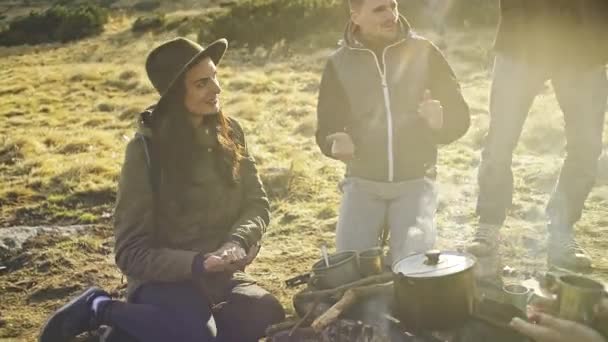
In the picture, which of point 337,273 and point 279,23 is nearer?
point 337,273

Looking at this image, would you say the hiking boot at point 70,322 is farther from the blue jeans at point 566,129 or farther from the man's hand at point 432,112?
the blue jeans at point 566,129

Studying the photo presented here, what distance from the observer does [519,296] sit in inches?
108

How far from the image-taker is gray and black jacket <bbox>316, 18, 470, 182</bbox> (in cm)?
359

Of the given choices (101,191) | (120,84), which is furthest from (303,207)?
(120,84)

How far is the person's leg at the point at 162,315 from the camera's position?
3.02 m

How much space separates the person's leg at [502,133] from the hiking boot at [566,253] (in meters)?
0.36

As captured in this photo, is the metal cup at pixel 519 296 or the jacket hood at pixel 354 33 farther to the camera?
the jacket hood at pixel 354 33

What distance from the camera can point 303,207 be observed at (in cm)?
579

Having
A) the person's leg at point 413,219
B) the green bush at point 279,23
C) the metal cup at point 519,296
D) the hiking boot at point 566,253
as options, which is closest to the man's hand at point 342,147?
the person's leg at point 413,219

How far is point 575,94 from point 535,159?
280 centimetres

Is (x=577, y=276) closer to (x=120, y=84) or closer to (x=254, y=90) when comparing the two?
(x=254, y=90)

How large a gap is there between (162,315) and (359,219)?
1.18 m

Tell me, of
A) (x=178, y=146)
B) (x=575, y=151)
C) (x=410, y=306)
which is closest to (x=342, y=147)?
(x=178, y=146)

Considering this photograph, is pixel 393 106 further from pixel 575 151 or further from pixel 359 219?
pixel 575 151
